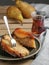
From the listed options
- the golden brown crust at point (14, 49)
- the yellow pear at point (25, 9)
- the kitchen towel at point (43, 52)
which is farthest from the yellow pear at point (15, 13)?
the golden brown crust at point (14, 49)

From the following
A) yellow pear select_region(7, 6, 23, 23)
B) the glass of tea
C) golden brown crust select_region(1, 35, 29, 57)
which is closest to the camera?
golden brown crust select_region(1, 35, 29, 57)

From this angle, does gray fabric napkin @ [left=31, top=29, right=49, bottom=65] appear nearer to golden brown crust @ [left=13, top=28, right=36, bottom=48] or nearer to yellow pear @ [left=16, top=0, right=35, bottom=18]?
golden brown crust @ [left=13, top=28, right=36, bottom=48]

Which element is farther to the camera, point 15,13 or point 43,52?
point 15,13

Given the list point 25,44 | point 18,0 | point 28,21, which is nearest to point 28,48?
point 25,44

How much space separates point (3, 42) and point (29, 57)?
9cm

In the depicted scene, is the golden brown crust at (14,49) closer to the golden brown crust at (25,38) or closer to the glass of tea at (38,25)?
the golden brown crust at (25,38)

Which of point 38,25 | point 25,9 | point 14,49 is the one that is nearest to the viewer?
point 14,49

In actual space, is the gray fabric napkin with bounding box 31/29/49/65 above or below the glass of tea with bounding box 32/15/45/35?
below

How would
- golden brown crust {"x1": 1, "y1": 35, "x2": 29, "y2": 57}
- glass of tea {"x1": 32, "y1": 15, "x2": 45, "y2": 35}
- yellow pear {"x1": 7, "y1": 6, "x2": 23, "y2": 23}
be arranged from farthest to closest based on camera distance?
yellow pear {"x1": 7, "y1": 6, "x2": 23, "y2": 23} < glass of tea {"x1": 32, "y1": 15, "x2": 45, "y2": 35} < golden brown crust {"x1": 1, "y1": 35, "x2": 29, "y2": 57}

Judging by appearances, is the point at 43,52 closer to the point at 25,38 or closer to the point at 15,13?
the point at 25,38

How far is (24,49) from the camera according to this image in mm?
647

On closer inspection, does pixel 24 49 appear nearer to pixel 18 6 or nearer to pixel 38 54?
pixel 38 54

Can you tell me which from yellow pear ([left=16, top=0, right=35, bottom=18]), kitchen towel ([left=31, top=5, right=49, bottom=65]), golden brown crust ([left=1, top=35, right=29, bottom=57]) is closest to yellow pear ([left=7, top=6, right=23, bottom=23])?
yellow pear ([left=16, top=0, right=35, bottom=18])

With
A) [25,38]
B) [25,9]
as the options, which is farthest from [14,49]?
[25,9]
